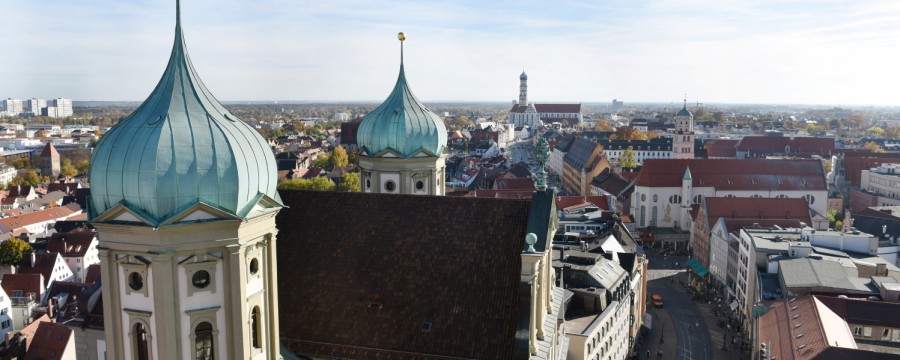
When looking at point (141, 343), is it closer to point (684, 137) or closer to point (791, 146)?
point (684, 137)

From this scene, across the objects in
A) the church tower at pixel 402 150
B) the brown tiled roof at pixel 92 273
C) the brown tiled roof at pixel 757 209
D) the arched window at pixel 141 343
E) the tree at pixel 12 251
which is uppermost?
the church tower at pixel 402 150

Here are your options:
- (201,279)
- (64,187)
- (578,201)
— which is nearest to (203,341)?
(201,279)

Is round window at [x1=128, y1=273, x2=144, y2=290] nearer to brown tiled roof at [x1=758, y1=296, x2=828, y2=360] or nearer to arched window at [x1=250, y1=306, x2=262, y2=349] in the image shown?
arched window at [x1=250, y1=306, x2=262, y2=349]

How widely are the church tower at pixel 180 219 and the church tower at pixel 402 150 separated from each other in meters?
21.4

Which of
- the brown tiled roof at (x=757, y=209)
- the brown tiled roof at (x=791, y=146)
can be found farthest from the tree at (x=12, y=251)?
the brown tiled roof at (x=791, y=146)

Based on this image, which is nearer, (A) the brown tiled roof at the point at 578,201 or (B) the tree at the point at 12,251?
(B) the tree at the point at 12,251

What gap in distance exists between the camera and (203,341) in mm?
21297

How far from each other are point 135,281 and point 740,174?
109m

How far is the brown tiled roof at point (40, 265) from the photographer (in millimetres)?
76938

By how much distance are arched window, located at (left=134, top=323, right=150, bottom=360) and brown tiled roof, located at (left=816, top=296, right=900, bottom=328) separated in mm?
48421

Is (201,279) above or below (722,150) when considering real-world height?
above

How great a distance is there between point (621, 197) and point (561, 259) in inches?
2453

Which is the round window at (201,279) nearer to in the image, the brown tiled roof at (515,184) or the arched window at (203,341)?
the arched window at (203,341)

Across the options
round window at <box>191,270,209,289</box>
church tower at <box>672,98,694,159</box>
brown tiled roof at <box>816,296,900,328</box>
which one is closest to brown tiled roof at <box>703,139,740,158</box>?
church tower at <box>672,98,694,159</box>
